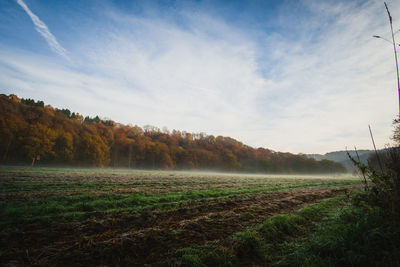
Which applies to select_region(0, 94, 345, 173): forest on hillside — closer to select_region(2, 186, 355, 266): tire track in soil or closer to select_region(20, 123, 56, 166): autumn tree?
select_region(20, 123, 56, 166): autumn tree

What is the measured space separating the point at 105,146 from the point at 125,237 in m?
82.4

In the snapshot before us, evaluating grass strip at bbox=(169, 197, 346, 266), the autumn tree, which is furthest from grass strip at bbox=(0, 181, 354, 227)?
the autumn tree

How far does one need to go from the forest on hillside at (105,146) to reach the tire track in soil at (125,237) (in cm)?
6524

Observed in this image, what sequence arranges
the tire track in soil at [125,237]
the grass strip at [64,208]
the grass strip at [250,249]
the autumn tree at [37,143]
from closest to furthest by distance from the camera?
1. the grass strip at [250,249]
2. the tire track in soil at [125,237]
3. the grass strip at [64,208]
4. the autumn tree at [37,143]

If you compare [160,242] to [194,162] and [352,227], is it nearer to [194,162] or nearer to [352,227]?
[352,227]

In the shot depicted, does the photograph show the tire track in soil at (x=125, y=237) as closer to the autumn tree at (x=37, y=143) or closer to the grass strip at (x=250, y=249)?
the grass strip at (x=250, y=249)

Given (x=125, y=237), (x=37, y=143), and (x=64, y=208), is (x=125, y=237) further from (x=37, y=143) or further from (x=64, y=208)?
(x=37, y=143)

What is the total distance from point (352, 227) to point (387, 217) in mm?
810

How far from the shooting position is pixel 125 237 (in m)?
4.81

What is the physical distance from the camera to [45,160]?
2256 inches

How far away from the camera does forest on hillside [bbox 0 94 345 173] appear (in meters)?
52.4

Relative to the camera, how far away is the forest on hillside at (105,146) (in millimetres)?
52406

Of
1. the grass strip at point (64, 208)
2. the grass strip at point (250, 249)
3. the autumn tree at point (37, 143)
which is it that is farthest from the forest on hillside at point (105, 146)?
the grass strip at point (250, 249)

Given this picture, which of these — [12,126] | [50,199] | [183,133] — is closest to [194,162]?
[183,133]
